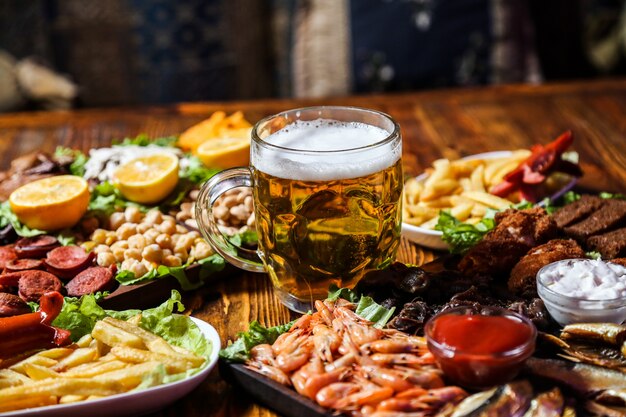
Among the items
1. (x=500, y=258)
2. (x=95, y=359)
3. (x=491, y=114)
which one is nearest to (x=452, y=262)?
(x=500, y=258)

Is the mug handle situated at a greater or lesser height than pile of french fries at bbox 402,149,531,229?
greater

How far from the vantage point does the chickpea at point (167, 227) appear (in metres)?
2.56

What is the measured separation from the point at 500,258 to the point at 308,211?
0.60 metres

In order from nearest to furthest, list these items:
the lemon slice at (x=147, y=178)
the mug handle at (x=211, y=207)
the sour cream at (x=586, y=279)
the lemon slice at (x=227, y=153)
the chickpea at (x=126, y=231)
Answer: the sour cream at (x=586, y=279)
the mug handle at (x=211, y=207)
the chickpea at (x=126, y=231)
the lemon slice at (x=147, y=178)
the lemon slice at (x=227, y=153)

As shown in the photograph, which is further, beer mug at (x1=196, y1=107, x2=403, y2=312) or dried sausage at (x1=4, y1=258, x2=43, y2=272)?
dried sausage at (x1=4, y1=258, x2=43, y2=272)

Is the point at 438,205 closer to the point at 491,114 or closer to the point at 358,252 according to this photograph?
the point at 358,252

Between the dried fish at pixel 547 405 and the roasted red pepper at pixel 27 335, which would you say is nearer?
the dried fish at pixel 547 405

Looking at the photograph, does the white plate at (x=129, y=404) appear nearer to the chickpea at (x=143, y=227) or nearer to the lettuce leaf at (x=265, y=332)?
the lettuce leaf at (x=265, y=332)

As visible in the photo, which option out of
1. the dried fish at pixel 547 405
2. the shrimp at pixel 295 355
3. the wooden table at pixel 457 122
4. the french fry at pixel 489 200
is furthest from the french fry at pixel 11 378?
the wooden table at pixel 457 122

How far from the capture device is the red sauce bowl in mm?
1643

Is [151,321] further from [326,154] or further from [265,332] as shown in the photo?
[326,154]

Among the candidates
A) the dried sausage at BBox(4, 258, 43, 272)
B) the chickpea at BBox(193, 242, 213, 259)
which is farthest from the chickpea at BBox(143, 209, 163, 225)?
the dried sausage at BBox(4, 258, 43, 272)

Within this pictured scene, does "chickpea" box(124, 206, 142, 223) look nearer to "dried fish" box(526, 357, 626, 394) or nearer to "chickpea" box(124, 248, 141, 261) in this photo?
"chickpea" box(124, 248, 141, 261)

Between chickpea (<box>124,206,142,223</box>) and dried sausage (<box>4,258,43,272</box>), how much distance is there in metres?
0.32
